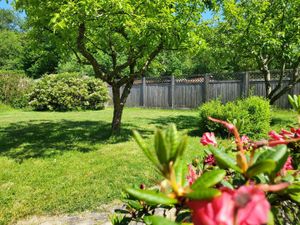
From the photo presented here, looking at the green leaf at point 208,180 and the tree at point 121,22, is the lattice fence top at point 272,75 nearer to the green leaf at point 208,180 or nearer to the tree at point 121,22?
the tree at point 121,22

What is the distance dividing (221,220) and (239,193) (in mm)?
47

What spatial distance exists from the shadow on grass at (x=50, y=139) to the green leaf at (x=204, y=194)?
6.47 m

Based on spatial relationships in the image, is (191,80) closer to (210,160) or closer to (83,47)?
(83,47)

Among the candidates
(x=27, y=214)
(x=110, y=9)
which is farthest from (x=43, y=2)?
(x=27, y=214)

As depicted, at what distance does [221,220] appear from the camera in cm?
51

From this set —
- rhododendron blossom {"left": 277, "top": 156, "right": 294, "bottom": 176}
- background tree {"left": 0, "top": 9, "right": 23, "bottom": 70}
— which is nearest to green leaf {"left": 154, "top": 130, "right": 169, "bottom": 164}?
rhododendron blossom {"left": 277, "top": 156, "right": 294, "bottom": 176}

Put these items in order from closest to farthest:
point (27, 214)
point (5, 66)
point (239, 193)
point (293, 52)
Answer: point (239, 193) → point (27, 214) → point (293, 52) → point (5, 66)

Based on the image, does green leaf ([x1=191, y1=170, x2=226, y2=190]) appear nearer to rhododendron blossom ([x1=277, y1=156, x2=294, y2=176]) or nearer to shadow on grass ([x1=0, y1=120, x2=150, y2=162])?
rhododendron blossom ([x1=277, y1=156, x2=294, y2=176])

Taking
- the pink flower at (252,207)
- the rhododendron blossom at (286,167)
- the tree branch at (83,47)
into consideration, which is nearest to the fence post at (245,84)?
the tree branch at (83,47)

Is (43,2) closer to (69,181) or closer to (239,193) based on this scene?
(69,181)

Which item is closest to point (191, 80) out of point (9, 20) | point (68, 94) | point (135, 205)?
point (68, 94)

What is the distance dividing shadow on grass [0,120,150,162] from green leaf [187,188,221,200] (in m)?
6.47

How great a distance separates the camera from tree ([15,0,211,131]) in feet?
21.5

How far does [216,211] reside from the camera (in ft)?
1.76
